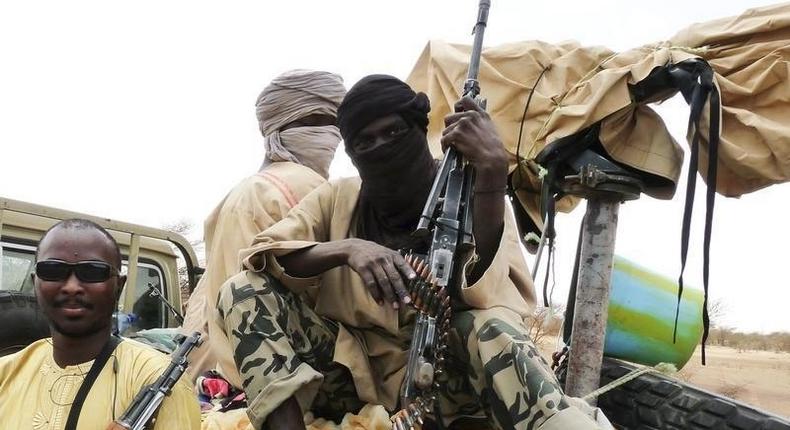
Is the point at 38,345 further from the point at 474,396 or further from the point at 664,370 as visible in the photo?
the point at 664,370

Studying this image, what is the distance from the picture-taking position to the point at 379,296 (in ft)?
7.30

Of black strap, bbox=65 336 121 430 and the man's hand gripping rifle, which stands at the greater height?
the man's hand gripping rifle

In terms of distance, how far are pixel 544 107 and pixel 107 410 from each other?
6.74 ft

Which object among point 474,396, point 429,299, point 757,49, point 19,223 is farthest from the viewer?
point 19,223

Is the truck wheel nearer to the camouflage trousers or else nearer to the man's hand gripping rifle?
the camouflage trousers

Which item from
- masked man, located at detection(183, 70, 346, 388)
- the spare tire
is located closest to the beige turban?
masked man, located at detection(183, 70, 346, 388)

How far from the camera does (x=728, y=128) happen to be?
9.05 feet

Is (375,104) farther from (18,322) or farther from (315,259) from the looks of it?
(18,322)

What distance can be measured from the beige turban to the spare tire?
72.4 inches

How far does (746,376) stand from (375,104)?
15.3 metres

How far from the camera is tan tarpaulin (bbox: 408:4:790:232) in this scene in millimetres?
2691

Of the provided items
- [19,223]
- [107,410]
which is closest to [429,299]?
[107,410]

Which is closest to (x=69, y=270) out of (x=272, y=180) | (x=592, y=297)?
A: (x=272, y=180)

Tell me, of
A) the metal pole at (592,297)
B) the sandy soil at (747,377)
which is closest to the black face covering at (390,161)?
the metal pole at (592,297)
